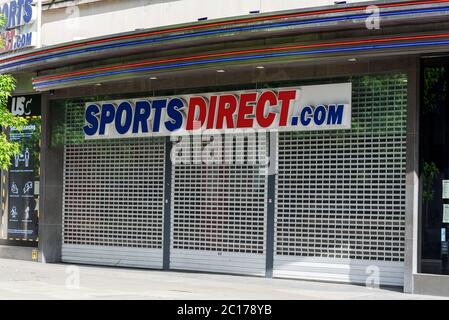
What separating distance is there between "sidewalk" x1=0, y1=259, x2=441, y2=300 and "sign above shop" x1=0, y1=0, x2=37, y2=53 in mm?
5934

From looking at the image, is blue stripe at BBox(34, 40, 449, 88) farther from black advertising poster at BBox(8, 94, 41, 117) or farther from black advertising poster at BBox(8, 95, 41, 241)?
black advertising poster at BBox(8, 95, 41, 241)

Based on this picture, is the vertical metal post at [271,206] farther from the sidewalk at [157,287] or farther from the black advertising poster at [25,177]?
the black advertising poster at [25,177]

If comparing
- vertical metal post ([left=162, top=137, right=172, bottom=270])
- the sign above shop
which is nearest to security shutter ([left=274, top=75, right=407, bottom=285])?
vertical metal post ([left=162, top=137, right=172, bottom=270])

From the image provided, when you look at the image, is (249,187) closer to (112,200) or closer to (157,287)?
(157,287)

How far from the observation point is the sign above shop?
21594mm

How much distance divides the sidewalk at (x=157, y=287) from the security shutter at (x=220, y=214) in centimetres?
48

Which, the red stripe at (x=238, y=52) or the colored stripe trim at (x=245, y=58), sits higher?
the red stripe at (x=238, y=52)

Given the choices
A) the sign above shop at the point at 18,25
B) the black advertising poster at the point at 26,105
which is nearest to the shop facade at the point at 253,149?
the black advertising poster at the point at 26,105

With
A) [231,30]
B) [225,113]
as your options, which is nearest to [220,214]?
[225,113]

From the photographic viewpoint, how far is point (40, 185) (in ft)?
70.8

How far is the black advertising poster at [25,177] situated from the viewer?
22.1 m

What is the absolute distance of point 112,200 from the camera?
20500 millimetres
